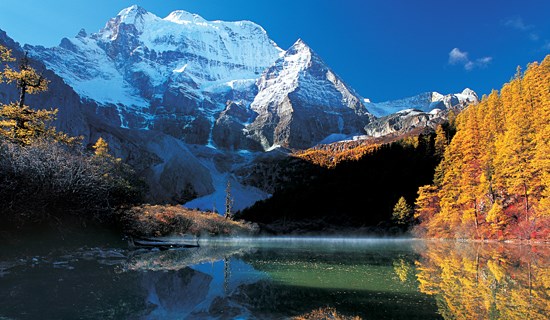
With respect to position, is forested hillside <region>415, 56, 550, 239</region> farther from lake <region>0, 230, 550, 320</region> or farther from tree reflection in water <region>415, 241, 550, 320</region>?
lake <region>0, 230, 550, 320</region>

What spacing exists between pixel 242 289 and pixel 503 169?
45314mm

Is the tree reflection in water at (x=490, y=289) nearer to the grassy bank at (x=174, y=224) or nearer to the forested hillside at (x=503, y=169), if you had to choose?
the forested hillside at (x=503, y=169)

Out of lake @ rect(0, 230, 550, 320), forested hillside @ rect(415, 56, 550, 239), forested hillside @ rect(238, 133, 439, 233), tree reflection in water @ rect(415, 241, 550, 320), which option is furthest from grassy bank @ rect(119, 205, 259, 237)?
forested hillside @ rect(415, 56, 550, 239)

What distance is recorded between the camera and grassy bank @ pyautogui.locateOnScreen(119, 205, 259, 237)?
143 ft

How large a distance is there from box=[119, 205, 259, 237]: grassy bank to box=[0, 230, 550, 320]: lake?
1438 cm

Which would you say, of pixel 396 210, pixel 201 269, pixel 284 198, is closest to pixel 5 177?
pixel 201 269

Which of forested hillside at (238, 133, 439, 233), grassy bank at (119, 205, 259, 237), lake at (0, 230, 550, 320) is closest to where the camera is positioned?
lake at (0, 230, 550, 320)

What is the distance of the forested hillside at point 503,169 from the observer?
144ft

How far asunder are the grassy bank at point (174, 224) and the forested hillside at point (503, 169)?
4318 cm

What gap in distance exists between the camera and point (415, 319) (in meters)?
10.7

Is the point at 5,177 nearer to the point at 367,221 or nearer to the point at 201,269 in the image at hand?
the point at 201,269

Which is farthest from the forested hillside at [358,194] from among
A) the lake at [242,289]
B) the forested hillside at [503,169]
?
the lake at [242,289]

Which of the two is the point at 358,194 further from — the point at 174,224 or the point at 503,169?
the point at 503,169

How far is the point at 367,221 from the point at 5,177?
103 m
